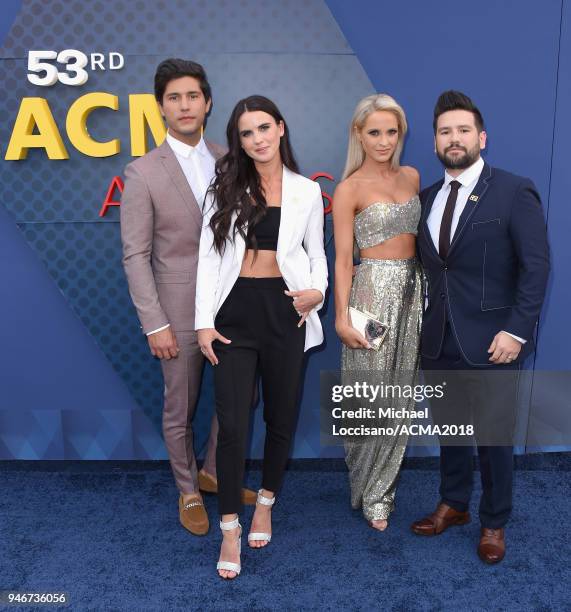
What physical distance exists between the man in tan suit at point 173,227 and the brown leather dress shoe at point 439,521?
92 centimetres

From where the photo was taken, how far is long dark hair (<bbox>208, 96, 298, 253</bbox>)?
212cm

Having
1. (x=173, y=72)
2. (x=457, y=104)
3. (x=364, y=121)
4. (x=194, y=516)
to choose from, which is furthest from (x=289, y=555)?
(x=173, y=72)

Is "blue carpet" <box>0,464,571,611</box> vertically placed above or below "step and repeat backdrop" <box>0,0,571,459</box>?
below

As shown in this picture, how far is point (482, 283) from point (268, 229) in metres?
0.81

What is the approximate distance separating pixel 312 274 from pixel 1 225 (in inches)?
67.5

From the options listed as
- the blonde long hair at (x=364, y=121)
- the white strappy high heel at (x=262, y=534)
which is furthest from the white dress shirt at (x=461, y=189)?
the white strappy high heel at (x=262, y=534)

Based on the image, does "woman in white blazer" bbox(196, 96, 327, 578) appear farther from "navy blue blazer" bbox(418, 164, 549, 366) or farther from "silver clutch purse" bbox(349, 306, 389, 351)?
"navy blue blazer" bbox(418, 164, 549, 366)

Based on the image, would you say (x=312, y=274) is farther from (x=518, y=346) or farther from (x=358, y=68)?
(x=358, y=68)

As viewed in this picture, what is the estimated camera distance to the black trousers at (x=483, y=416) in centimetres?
220

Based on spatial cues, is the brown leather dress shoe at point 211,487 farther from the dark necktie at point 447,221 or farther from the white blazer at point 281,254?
the dark necktie at point 447,221

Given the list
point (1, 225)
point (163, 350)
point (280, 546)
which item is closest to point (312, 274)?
point (163, 350)

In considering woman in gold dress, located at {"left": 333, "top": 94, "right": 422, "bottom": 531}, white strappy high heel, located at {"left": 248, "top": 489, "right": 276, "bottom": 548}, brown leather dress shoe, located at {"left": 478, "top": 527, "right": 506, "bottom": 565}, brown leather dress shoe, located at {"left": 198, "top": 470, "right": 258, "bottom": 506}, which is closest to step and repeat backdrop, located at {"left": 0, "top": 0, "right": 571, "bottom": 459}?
woman in gold dress, located at {"left": 333, "top": 94, "right": 422, "bottom": 531}

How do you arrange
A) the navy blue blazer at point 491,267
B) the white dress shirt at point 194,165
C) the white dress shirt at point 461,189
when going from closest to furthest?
the navy blue blazer at point 491,267
the white dress shirt at point 461,189
the white dress shirt at point 194,165

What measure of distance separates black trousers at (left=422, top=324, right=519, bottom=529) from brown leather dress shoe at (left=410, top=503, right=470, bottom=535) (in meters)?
0.19
